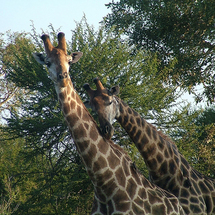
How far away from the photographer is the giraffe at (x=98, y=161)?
5.41m

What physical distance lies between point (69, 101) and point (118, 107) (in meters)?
1.77

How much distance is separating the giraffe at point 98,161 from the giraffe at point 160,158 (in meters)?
0.93

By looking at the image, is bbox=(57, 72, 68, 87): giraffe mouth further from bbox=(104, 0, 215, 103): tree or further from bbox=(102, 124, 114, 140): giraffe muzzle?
bbox=(104, 0, 215, 103): tree

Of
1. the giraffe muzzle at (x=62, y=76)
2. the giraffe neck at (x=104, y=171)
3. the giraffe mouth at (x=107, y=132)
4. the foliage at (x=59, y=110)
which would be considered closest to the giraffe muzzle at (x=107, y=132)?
the giraffe mouth at (x=107, y=132)

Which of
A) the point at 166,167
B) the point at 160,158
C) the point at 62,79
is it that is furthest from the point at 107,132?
the point at 166,167

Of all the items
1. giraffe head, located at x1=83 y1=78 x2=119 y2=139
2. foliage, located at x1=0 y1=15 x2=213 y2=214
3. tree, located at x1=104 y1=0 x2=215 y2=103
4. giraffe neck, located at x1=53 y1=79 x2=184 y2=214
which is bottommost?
giraffe neck, located at x1=53 y1=79 x2=184 y2=214

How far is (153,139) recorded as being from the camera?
6.95m

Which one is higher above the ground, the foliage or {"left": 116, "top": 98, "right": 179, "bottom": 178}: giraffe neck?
the foliage

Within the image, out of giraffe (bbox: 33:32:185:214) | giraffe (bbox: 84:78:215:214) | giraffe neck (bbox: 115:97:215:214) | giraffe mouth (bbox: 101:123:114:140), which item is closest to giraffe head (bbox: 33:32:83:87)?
giraffe (bbox: 33:32:185:214)

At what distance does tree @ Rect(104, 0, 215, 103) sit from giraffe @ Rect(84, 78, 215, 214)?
36.7 ft

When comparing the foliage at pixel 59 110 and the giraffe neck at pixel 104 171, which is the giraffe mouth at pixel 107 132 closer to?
the giraffe neck at pixel 104 171

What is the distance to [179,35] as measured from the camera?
1895cm

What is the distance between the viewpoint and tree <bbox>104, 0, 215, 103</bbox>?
1823 cm

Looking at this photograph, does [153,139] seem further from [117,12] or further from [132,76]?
[117,12]
